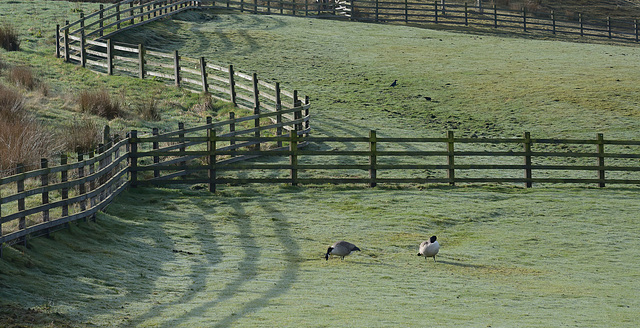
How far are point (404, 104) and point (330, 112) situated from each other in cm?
341

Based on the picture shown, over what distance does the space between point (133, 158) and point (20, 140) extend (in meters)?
2.55

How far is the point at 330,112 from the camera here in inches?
1184

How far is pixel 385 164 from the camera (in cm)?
2152

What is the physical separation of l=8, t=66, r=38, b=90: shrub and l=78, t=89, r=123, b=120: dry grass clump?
331cm

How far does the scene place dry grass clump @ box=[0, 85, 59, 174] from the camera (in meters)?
16.8

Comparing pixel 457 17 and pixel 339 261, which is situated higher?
pixel 457 17

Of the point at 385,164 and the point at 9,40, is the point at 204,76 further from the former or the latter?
the point at 385,164

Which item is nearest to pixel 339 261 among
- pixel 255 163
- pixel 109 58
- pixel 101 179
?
pixel 101 179

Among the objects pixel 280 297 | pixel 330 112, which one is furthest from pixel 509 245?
pixel 330 112

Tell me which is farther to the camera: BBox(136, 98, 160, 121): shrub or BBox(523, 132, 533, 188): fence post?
BBox(136, 98, 160, 121): shrub

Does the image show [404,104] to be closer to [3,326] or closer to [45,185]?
[45,185]

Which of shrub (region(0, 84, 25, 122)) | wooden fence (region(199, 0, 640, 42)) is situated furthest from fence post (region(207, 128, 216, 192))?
wooden fence (region(199, 0, 640, 42))

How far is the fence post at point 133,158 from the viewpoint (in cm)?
1788

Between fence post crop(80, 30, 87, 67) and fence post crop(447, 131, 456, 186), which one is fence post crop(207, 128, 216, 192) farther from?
fence post crop(80, 30, 87, 67)
